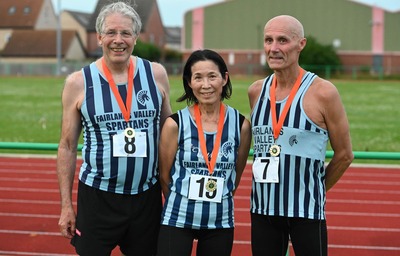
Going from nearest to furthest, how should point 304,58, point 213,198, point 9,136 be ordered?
point 213,198 < point 9,136 < point 304,58

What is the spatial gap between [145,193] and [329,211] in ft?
13.1

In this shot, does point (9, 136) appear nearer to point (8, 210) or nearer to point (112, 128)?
point (8, 210)

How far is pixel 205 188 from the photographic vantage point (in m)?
3.14

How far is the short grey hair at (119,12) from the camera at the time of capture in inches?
127

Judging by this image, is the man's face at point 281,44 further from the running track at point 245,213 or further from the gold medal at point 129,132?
the running track at point 245,213

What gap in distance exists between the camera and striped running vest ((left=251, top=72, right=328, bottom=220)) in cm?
317

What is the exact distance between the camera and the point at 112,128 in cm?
323

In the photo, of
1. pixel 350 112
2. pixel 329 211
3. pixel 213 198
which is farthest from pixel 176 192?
pixel 350 112

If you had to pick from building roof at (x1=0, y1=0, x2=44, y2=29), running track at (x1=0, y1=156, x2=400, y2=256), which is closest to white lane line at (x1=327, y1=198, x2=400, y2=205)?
running track at (x1=0, y1=156, x2=400, y2=256)

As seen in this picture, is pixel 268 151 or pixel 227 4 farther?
pixel 227 4

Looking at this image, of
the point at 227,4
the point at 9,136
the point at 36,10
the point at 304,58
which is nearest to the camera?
the point at 9,136

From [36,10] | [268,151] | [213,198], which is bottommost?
[213,198]

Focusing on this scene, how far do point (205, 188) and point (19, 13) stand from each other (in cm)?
6516

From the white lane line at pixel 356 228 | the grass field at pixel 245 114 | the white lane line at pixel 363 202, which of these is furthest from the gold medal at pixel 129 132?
the grass field at pixel 245 114
